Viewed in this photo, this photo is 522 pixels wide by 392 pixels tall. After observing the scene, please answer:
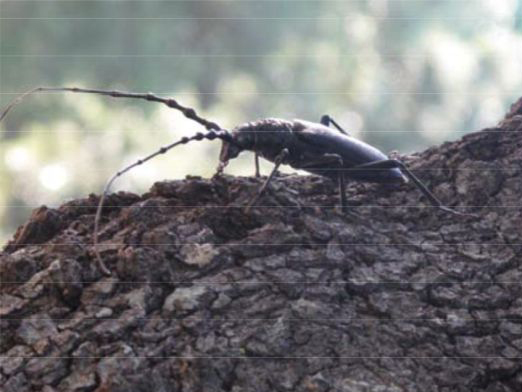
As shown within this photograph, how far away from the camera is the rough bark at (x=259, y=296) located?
4.80ft

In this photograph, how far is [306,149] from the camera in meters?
2.36

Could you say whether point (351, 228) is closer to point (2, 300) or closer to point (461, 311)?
point (461, 311)

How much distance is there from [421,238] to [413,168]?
323 millimetres

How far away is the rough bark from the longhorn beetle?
0.52 feet

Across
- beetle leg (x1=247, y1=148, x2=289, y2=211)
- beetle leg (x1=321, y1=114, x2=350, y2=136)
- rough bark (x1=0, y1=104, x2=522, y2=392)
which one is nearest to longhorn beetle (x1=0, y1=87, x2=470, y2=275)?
beetle leg (x1=247, y1=148, x2=289, y2=211)

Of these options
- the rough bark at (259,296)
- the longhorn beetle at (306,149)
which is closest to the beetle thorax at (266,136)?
the longhorn beetle at (306,149)

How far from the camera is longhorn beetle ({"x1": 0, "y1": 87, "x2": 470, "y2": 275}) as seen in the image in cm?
203

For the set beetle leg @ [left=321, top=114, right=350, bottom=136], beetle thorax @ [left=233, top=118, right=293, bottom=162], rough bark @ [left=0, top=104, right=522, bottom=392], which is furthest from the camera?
beetle leg @ [left=321, top=114, right=350, bottom=136]

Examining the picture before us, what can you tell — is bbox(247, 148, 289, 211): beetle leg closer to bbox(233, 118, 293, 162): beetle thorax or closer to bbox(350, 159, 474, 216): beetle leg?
bbox(233, 118, 293, 162): beetle thorax

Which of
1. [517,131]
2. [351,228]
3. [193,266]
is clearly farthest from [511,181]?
[193,266]

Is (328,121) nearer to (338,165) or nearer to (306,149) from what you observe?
(306,149)

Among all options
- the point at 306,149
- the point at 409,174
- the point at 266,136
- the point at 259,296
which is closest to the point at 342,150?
the point at 306,149

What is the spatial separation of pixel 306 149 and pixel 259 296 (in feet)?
2.74

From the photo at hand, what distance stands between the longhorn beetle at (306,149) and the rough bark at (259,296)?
0.16 metres
